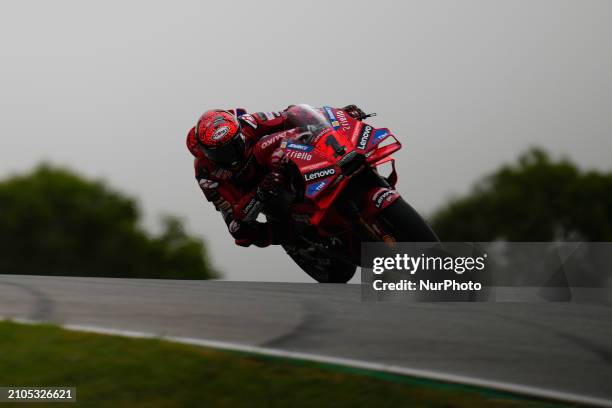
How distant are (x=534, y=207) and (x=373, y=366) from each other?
27.8 meters

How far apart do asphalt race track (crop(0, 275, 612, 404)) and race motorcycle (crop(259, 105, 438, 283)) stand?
0.54m

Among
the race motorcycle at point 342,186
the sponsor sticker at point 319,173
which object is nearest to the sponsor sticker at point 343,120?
the race motorcycle at point 342,186

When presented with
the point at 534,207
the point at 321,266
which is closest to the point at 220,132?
the point at 321,266

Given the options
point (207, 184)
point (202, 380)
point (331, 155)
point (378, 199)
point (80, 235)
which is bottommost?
point (202, 380)

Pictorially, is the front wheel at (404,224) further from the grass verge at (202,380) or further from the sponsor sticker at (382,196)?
the grass verge at (202,380)

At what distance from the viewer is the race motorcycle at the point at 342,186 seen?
725 centimetres

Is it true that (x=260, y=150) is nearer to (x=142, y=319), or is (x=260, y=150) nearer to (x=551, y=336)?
(x=142, y=319)

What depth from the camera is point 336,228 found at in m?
7.74

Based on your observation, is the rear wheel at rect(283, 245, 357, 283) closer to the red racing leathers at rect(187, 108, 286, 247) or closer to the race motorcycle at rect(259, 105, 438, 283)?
the red racing leathers at rect(187, 108, 286, 247)

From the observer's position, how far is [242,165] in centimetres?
830

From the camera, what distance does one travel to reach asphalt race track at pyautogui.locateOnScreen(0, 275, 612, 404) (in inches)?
194

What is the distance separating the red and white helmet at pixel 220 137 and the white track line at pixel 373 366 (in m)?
2.54

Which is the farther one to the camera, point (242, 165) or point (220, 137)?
point (242, 165)

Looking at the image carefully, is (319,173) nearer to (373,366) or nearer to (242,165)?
(242,165)
